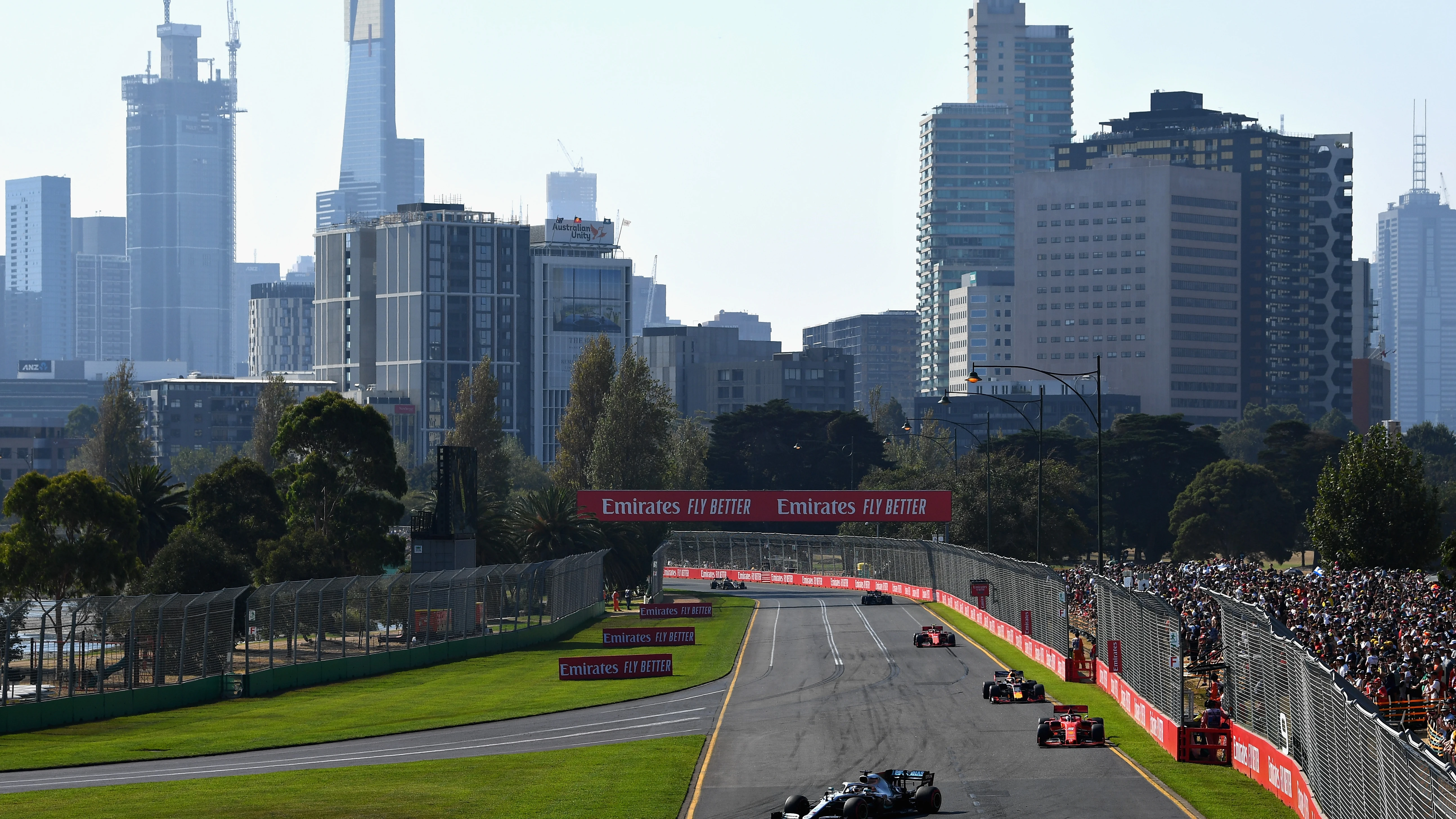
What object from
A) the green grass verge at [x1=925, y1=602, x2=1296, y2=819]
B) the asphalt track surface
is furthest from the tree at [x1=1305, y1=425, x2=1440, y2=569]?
the green grass verge at [x1=925, y1=602, x2=1296, y2=819]

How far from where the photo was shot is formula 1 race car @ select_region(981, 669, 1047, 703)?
139 feet

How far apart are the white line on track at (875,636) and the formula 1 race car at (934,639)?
132 centimetres

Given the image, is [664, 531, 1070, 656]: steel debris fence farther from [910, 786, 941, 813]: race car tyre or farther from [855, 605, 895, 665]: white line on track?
[910, 786, 941, 813]: race car tyre

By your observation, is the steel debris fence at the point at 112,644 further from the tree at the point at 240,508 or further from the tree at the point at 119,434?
the tree at the point at 119,434

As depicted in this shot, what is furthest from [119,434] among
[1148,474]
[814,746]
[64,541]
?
[814,746]

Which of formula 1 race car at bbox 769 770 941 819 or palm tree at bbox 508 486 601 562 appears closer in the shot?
formula 1 race car at bbox 769 770 941 819

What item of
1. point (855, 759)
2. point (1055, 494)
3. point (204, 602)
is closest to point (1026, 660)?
point (855, 759)

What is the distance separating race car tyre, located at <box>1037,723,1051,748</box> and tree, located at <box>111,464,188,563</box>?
171 ft

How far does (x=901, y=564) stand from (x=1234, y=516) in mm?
40298

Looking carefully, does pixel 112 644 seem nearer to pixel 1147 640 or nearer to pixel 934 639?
pixel 1147 640

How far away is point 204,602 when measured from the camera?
46.9 m

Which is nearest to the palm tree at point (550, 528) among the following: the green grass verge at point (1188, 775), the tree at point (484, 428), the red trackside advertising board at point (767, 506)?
the red trackside advertising board at point (767, 506)

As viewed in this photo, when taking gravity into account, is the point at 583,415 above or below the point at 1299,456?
above

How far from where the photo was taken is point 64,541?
64.2 m
